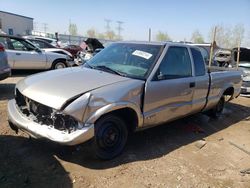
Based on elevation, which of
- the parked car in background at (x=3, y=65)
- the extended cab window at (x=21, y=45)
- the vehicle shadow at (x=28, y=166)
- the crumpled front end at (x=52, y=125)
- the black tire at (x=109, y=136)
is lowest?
the vehicle shadow at (x=28, y=166)

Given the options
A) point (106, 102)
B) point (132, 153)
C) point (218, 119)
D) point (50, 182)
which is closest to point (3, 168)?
point (50, 182)

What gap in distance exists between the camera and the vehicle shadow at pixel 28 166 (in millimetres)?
3375

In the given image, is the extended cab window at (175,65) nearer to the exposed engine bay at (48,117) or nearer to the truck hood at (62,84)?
the truck hood at (62,84)

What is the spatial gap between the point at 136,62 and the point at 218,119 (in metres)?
3.26

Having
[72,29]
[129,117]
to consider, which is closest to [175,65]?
[129,117]

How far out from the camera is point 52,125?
11.8ft

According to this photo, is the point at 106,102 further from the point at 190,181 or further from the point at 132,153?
the point at 190,181

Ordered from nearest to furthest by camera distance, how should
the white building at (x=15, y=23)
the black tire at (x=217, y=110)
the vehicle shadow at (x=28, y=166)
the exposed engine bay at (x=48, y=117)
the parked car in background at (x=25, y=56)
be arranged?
the vehicle shadow at (x=28, y=166)
the exposed engine bay at (x=48, y=117)
the black tire at (x=217, y=110)
the parked car in background at (x=25, y=56)
the white building at (x=15, y=23)

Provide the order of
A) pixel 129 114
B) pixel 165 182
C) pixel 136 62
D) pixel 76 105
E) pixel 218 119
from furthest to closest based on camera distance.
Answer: pixel 218 119 → pixel 136 62 → pixel 129 114 → pixel 165 182 → pixel 76 105

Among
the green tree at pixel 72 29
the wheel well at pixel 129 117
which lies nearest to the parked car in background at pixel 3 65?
the wheel well at pixel 129 117

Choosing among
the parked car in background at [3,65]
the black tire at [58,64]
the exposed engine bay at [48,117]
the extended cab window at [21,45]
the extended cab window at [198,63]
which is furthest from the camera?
the black tire at [58,64]

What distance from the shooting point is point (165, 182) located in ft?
12.0

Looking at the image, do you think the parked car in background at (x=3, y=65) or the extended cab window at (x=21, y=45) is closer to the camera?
the parked car in background at (x=3, y=65)

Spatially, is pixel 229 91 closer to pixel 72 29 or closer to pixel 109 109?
pixel 109 109
